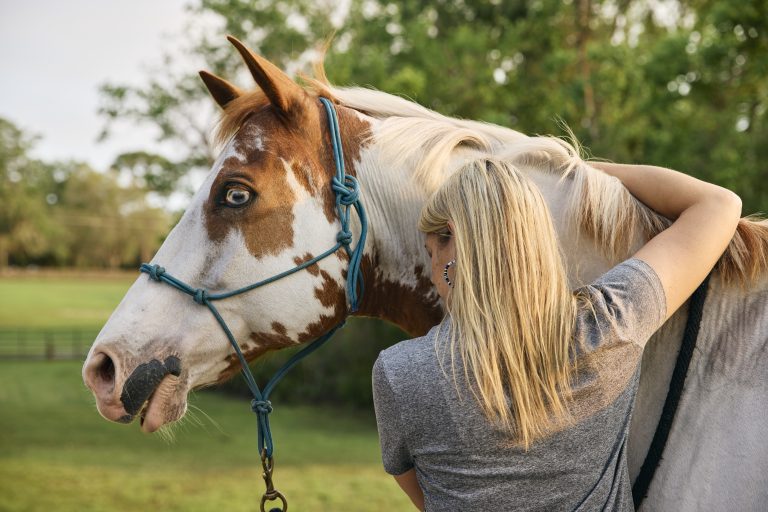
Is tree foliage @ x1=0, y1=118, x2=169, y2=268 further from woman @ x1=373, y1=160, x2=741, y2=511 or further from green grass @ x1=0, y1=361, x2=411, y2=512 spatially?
woman @ x1=373, y1=160, x2=741, y2=511

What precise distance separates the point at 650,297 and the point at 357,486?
10.5m

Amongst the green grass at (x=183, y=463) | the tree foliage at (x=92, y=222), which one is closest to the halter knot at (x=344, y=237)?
the green grass at (x=183, y=463)

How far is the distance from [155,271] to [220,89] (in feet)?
2.38

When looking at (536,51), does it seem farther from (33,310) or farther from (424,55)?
(33,310)

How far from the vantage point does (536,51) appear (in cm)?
1670

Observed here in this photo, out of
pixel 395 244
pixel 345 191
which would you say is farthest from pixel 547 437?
pixel 345 191

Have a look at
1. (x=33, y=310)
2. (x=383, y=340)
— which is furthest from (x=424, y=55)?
(x=33, y=310)

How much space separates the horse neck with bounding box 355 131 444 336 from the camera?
204 cm

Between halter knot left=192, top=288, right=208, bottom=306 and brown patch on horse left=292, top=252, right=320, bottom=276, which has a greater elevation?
brown patch on horse left=292, top=252, right=320, bottom=276

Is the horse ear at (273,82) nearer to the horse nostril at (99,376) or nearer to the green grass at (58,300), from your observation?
the horse nostril at (99,376)

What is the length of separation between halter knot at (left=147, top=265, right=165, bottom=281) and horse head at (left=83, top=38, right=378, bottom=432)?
13 millimetres

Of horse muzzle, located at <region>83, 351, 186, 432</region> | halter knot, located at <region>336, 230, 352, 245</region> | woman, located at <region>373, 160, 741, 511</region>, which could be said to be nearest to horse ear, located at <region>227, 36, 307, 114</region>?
halter knot, located at <region>336, 230, 352, 245</region>

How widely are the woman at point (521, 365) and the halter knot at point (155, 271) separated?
2.39 ft

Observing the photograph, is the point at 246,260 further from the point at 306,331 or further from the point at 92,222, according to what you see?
the point at 92,222
